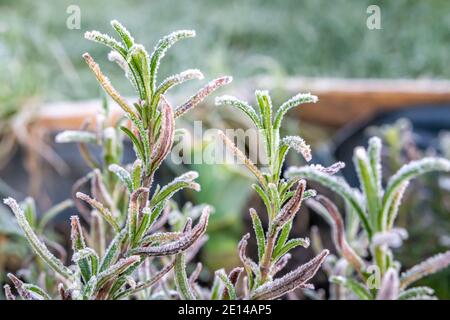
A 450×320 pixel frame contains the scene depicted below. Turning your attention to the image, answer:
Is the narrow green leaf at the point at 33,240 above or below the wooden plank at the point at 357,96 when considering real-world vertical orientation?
below

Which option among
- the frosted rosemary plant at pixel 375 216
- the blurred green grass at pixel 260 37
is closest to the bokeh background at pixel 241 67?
the blurred green grass at pixel 260 37

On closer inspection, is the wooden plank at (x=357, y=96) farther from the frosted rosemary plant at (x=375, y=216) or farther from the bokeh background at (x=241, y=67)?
the frosted rosemary plant at (x=375, y=216)

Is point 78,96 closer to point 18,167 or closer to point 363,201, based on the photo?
point 18,167

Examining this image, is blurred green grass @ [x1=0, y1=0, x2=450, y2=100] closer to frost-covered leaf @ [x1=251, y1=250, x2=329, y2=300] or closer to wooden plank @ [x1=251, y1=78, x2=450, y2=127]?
wooden plank @ [x1=251, y1=78, x2=450, y2=127]

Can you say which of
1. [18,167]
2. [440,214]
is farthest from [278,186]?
[18,167]

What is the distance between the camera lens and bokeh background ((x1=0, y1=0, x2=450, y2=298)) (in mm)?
785

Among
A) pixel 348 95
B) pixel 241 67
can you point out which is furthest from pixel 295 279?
pixel 241 67

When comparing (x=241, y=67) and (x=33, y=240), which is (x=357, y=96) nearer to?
(x=241, y=67)

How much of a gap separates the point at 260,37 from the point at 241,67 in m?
0.20

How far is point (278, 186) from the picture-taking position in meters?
0.27

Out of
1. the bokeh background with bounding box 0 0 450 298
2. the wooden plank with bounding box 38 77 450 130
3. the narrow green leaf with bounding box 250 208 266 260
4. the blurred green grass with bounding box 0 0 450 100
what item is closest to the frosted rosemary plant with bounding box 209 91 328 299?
the narrow green leaf with bounding box 250 208 266 260

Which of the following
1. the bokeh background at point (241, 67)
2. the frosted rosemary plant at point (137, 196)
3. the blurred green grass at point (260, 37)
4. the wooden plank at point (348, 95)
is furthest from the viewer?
the blurred green grass at point (260, 37)

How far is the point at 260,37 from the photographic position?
5.36 ft

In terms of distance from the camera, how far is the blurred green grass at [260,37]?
136 centimetres
